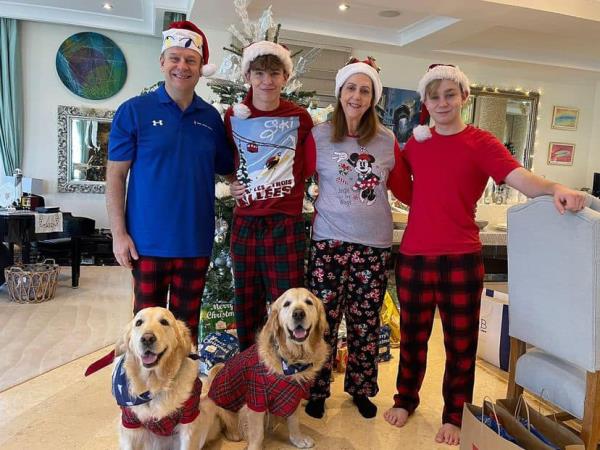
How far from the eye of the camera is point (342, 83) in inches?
78.9

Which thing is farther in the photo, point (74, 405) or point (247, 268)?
point (74, 405)

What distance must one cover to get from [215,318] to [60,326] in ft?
4.79

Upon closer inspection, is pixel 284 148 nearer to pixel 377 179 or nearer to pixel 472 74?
pixel 377 179

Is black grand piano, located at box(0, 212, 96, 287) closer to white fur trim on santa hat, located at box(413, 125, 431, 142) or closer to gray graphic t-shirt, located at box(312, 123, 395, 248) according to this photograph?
gray graphic t-shirt, located at box(312, 123, 395, 248)

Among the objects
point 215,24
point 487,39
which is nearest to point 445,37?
point 487,39

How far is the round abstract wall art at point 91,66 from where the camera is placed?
19.1ft

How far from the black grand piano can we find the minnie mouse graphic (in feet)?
10.9

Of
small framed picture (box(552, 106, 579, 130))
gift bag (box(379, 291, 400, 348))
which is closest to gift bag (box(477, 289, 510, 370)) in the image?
gift bag (box(379, 291, 400, 348))

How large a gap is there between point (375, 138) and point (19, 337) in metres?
2.78

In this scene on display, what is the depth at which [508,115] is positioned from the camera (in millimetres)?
6277

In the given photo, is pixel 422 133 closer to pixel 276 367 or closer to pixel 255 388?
pixel 276 367

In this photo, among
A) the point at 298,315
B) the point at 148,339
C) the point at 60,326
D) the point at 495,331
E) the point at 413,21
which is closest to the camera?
the point at 148,339

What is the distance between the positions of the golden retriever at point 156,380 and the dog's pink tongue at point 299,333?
39 centimetres

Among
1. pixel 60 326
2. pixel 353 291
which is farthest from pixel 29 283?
pixel 353 291
